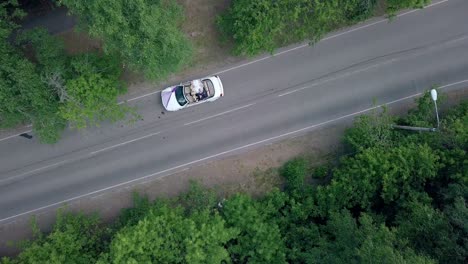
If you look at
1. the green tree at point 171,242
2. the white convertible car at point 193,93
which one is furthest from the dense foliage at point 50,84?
the green tree at point 171,242

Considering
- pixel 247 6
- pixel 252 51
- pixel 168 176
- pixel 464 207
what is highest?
pixel 247 6

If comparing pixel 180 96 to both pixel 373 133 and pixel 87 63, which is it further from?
pixel 373 133

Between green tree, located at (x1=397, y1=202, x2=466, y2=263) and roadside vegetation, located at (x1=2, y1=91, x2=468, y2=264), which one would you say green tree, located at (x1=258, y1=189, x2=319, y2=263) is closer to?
roadside vegetation, located at (x1=2, y1=91, x2=468, y2=264)

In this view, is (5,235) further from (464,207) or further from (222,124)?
(464,207)

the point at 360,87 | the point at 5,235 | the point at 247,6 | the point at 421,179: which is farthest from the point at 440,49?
the point at 5,235

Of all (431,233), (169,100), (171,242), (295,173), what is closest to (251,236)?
(171,242)
